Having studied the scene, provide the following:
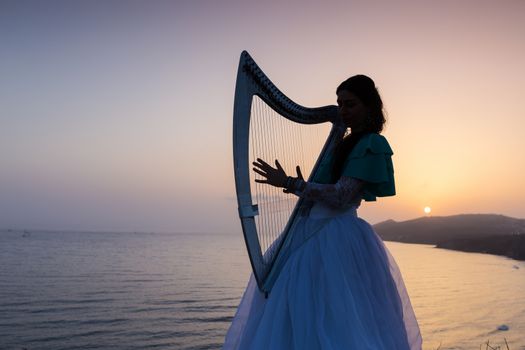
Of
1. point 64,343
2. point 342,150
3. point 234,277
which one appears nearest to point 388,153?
point 342,150

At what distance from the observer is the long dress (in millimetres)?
2006

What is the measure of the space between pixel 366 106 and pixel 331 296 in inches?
37.1

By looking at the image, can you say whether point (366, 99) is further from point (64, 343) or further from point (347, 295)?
point (64, 343)

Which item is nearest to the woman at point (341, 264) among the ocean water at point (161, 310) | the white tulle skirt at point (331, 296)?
the white tulle skirt at point (331, 296)

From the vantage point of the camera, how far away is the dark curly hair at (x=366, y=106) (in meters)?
2.31

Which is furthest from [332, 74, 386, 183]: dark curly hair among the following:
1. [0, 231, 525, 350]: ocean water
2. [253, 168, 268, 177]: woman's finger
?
[0, 231, 525, 350]: ocean water

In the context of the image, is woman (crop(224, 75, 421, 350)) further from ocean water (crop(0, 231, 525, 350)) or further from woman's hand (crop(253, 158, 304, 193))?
ocean water (crop(0, 231, 525, 350))

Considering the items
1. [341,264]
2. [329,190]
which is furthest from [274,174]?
[341,264]

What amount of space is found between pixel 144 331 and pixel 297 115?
35.0 feet

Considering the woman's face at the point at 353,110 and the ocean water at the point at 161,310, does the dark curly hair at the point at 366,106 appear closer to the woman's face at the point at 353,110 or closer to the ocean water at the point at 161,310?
the woman's face at the point at 353,110

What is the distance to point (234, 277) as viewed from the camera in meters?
27.2

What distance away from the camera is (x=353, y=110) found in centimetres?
234

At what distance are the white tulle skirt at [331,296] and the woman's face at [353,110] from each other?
443 mm

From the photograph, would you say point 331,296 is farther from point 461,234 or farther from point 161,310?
point 461,234
